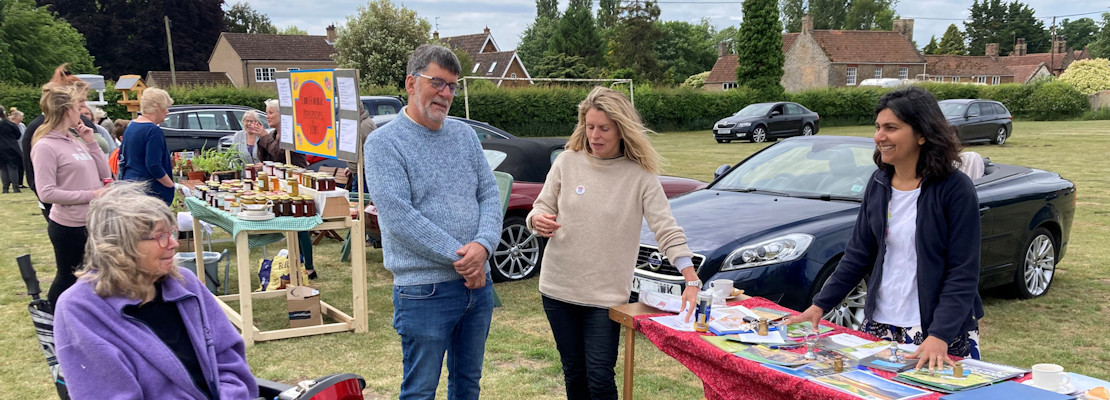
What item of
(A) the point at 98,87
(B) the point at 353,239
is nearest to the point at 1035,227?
(B) the point at 353,239

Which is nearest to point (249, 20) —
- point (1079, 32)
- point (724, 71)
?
point (724, 71)

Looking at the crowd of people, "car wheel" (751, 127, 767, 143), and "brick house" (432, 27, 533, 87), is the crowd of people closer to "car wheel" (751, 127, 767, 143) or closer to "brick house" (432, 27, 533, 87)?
"car wheel" (751, 127, 767, 143)

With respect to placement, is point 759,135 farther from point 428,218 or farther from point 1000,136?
point 428,218

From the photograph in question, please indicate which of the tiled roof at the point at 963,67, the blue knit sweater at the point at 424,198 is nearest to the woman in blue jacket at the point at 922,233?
the blue knit sweater at the point at 424,198

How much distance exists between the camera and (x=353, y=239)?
18.7 ft

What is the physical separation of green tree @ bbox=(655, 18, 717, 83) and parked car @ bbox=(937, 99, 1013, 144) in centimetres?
4890

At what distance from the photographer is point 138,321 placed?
2447 millimetres

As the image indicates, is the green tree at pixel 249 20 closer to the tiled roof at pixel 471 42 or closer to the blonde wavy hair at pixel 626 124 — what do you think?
the tiled roof at pixel 471 42

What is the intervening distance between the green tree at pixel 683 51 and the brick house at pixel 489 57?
68.5 feet

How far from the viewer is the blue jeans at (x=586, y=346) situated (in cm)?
316

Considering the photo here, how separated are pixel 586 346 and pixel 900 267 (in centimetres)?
123

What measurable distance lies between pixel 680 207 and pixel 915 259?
3.10m

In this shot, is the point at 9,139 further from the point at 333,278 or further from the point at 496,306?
the point at 496,306

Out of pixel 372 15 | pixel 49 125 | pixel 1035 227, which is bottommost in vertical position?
pixel 1035 227
